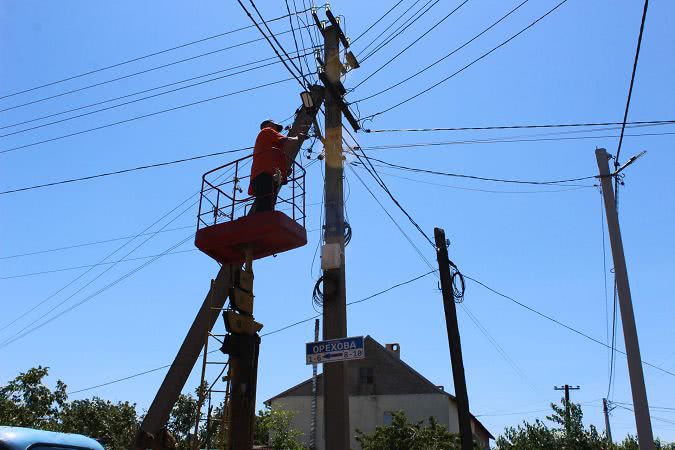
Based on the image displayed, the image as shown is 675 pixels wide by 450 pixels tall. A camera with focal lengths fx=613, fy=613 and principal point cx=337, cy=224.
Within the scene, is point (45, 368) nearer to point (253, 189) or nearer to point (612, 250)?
point (253, 189)

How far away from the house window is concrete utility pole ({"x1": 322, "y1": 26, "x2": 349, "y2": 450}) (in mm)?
30998

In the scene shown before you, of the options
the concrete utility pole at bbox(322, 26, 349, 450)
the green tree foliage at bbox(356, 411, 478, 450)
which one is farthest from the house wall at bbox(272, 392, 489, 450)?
the concrete utility pole at bbox(322, 26, 349, 450)

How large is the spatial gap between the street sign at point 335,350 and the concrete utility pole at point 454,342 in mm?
6569

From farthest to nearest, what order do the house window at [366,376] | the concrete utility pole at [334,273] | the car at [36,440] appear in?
the house window at [366,376] < the concrete utility pole at [334,273] < the car at [36,440]

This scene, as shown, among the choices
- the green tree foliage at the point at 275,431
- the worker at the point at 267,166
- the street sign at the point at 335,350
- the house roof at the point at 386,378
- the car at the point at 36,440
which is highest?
the house roof at the point at 386,378

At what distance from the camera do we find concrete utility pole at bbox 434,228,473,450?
1484 centimetres

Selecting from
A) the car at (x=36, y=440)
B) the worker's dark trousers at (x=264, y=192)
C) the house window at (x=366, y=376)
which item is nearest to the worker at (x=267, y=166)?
the worker's dark trousers at (x=264, y=192)

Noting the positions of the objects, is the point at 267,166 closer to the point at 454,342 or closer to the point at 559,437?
the point at 454,342

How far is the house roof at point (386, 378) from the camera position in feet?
129

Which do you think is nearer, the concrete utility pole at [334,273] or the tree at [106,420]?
the concrete utility pole at [334,273]

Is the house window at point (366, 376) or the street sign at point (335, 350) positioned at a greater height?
the house window at point (366, 376)

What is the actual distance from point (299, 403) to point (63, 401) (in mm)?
18170

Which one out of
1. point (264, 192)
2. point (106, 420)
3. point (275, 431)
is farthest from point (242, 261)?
point (106, 420)

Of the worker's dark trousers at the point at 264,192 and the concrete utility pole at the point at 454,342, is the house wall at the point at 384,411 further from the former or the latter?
the worker's dark trousers at the point at 264,192
